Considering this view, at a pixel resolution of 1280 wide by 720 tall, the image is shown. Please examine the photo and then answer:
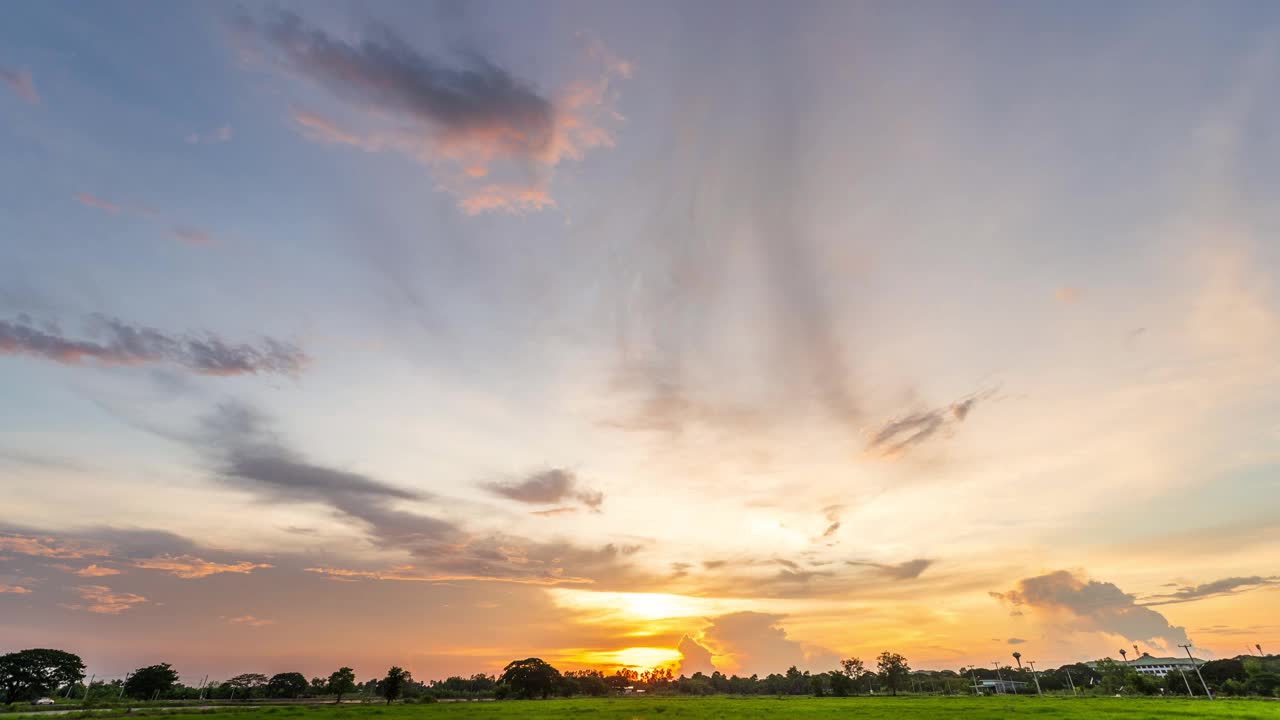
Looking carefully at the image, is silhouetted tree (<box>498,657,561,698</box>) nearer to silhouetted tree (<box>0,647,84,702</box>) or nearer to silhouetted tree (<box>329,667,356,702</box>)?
silhouetted tree (<box>329,667,356,702</box>)

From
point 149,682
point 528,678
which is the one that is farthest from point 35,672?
point 528,678

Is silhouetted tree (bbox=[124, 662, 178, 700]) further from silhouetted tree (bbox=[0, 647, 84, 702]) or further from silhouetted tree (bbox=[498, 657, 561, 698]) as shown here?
silhouetted tree (bbox=[498, 657, 561, 698])

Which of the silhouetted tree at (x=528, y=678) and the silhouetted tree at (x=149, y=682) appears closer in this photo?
the silhouetted tree at (x=149, y=682)

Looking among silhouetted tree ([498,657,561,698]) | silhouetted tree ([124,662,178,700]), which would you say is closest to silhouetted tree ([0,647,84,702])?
silhouetted tree ([124,662,178,700])

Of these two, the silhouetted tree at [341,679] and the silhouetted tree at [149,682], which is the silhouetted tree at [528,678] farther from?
the silhouetted tree at [149,682]

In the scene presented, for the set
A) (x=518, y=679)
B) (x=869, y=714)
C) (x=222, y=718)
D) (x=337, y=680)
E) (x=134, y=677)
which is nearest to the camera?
(x=222, y=718)

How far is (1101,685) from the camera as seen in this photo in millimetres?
172250

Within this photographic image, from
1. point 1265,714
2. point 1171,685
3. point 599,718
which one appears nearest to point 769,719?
point 599,718

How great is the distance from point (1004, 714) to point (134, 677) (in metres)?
182

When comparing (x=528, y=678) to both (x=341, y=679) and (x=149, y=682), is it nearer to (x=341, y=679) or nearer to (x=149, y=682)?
(x=341, y=679)

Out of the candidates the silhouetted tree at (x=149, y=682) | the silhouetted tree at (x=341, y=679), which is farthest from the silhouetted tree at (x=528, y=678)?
the silhouetted tree at (x=149, y=682)

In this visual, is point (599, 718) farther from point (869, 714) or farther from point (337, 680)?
point (337, 680)

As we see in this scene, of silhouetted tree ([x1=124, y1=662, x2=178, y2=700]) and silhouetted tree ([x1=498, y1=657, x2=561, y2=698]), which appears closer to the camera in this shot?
silhouetted tree ([x1=124, y1=662, x2=178, y2=700])

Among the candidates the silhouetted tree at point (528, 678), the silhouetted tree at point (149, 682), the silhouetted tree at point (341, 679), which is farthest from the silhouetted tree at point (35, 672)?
the silhouetted tree at point (528, 678)
